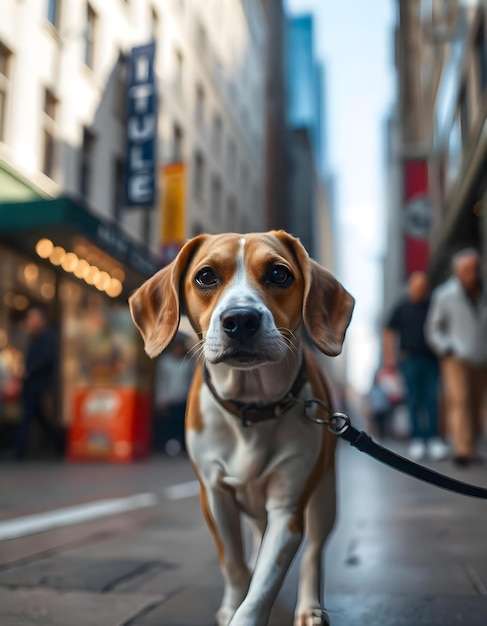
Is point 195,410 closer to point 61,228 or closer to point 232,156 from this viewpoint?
point 61,228

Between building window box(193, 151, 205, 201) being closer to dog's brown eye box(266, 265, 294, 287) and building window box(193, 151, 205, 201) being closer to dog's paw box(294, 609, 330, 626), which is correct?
dog's brown eye box(266, 265, 294, 287)

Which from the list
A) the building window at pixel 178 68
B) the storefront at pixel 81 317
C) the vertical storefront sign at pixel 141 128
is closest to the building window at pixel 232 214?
the building window at pixel 178 68

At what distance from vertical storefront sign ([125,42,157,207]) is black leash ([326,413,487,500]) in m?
11.8

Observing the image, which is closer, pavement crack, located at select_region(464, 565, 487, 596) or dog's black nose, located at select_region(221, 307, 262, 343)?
dog's black nose, located at select_region(221, 307, 262, 343)

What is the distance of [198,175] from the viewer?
23266mm

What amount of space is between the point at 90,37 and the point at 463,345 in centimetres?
972

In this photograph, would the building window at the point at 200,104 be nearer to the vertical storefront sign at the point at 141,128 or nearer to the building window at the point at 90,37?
the vertical storefront sign at the point at 141,128

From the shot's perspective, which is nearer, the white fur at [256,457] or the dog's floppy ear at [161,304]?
the white fur at [256,457]

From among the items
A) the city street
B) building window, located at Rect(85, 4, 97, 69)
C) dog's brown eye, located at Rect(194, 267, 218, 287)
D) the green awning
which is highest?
building window, located at Rect(85, 4, 97, 69)

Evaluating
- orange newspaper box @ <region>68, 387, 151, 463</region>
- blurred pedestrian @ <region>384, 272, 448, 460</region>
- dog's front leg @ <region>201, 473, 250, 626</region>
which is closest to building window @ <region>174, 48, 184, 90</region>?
orange newspaper box @ <region>68, 387, 151, 463</region>

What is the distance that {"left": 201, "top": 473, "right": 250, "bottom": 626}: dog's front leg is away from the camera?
201 centimetres

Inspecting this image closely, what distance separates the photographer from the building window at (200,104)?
74.0 ft

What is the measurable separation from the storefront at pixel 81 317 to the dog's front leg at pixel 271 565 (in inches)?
301

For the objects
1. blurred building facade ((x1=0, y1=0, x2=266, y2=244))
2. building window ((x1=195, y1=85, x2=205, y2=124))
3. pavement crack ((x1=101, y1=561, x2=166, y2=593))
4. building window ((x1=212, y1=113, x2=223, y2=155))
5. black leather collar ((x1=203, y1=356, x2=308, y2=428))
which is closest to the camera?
black leather collar ((x1=203, y1=356, x2=308, y2=428))
